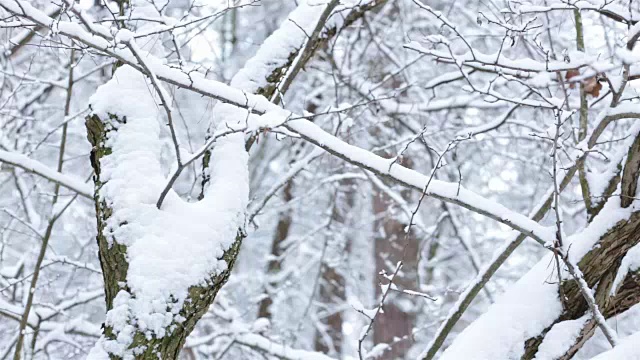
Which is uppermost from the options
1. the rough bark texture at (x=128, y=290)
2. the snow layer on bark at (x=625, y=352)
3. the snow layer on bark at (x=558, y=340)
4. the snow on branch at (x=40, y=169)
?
the snow on branch at (x=40, y=169)

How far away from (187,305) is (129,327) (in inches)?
7.2

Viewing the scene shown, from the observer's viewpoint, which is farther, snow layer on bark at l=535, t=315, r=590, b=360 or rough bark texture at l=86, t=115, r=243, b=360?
snow layer on bark at l=535, t=315, r=590, b=360

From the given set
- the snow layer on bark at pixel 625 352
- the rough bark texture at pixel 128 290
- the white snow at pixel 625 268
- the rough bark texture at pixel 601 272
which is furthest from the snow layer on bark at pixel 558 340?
the rough bark texture at pixel 128 290

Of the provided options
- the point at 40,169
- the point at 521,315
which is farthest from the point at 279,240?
the point at 521,315

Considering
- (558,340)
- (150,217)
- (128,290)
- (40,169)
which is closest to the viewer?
(128,290)

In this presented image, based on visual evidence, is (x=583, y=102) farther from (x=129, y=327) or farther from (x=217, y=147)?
(x=129, y=327)

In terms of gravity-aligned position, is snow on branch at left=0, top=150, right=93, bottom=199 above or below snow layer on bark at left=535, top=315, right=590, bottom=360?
above

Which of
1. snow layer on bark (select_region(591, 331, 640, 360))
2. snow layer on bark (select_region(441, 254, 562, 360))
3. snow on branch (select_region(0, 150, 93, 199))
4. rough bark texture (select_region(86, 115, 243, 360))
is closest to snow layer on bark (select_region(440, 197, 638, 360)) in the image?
snow layer on bark (select_region(441, 254, 562, 360))

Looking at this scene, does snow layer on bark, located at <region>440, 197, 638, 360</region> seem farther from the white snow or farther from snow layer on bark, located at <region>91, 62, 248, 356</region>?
snow layer on bark, located at <region>91, 62, 248, 356</region>

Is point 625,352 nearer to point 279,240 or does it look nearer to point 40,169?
point 40,169

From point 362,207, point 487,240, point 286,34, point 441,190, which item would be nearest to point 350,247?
point 362,207

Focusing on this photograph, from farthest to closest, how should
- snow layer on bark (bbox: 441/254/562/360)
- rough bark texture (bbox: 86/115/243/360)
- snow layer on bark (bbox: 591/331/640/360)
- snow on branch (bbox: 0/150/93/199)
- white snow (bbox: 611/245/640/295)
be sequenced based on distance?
snow on branch (bbox: 0/150/93/199), white snow (bbox: 611/245/640/295), snow layer on bark (bbox: 441/254/562/360), rough bark texture (bbox: 86/115/243/360), snow layer on bark (bbox: 591/331/640/360)

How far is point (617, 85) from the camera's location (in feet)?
7.00

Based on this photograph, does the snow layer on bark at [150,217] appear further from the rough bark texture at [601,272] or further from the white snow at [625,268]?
the white snow at [625,268]
